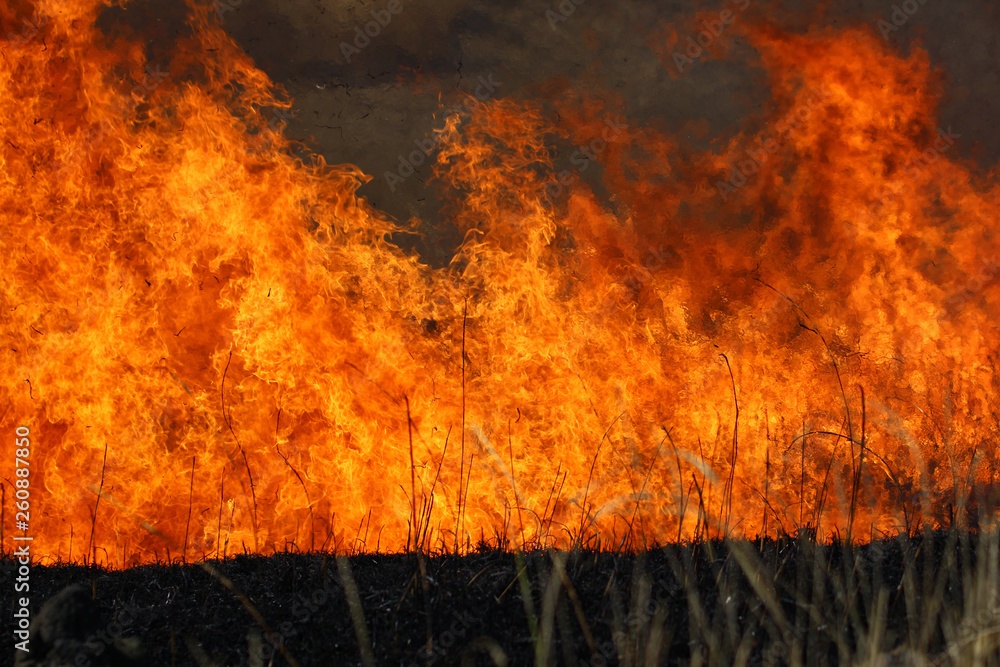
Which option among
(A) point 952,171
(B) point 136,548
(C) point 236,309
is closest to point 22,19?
(C) point 236,309

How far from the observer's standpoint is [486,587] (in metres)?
2.76

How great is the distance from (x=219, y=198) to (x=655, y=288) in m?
4.11

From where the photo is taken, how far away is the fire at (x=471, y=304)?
560 cm

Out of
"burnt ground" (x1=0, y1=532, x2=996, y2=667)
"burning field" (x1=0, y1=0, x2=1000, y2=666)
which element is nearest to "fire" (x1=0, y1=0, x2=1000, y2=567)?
"burning field" (x1=0, y1=0, x2=1000, y2=666)

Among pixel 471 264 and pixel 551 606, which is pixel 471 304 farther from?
pixel 551 606

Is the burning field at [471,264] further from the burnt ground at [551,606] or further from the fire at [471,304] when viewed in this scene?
the burnt ground at [551,606]

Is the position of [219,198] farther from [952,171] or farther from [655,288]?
[952,171]

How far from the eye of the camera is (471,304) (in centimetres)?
587

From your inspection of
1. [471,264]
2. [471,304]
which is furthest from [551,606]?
[471,264]

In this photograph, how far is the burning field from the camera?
5617mm

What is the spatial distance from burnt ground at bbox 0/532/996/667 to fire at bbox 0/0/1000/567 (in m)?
2.60

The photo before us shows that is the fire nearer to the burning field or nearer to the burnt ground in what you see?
the burning field

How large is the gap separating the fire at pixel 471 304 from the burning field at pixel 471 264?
1.1 inches

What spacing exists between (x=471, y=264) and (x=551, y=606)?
3.77 m
